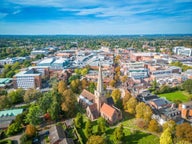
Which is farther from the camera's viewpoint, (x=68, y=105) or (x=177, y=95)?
(x=177, y=95)

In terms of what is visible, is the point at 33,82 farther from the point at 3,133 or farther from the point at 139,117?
the point at 139,117

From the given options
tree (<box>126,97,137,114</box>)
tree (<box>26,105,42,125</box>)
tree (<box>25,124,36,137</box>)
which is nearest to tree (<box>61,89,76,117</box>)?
tree (<box>26,105,42,125</box>)

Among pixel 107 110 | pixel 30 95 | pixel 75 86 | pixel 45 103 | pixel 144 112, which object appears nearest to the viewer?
pixel 144 112

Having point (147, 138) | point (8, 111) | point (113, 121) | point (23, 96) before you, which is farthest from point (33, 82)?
point (147, 138)

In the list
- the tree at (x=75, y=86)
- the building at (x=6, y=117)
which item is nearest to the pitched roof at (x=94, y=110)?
the tree at (x=75, y=86)

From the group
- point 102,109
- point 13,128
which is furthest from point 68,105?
point 13,128

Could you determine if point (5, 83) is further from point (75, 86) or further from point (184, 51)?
point (184, 51)
